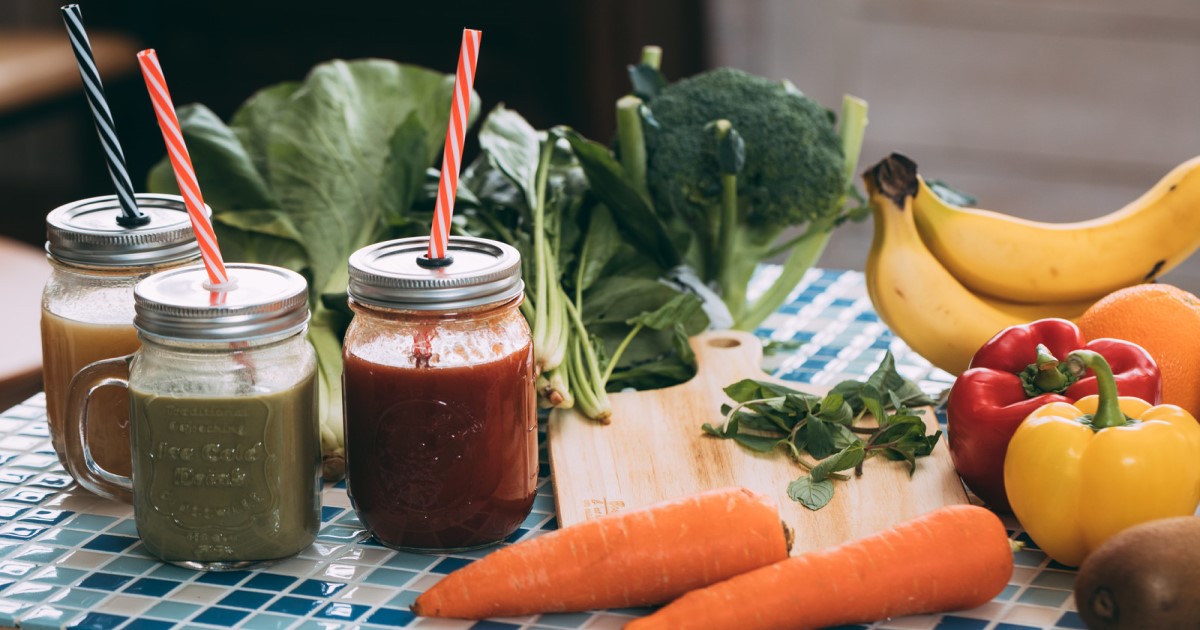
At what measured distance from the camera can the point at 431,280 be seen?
3.42 ft

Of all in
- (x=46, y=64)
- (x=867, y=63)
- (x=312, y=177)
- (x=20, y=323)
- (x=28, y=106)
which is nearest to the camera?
(x=312, y=177)

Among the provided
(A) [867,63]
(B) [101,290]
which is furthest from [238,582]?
(A) [867,63]

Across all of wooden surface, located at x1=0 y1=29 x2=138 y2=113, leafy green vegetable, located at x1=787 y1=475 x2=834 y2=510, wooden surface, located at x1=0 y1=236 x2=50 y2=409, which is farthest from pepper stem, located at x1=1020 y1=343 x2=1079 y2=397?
wooden surface, located at x1=0 y1=29 x2=138 y2=113

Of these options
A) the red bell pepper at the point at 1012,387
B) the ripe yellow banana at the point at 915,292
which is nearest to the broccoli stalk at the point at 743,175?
the ripe yellow banana at the point at 915,292

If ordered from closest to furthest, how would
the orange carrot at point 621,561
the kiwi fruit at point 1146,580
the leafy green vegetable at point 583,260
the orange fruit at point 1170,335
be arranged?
the kiwi fruit at point 1146,580, the orange carrot at point 621,561, the orange fruit at point 1170,335, the leafy green vegetable at point 583,260

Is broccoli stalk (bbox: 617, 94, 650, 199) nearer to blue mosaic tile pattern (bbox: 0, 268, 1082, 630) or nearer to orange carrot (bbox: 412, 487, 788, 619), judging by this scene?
blue mosaic tile pattern (bbox: 0, 268, 1082, 630)

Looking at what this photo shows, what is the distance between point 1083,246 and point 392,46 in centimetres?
250

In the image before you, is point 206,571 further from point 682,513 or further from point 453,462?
point 682,513

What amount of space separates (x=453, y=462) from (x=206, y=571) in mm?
229

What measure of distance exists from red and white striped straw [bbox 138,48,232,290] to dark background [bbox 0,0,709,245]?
2.32 m

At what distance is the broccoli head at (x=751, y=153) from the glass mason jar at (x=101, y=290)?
68 centimetres

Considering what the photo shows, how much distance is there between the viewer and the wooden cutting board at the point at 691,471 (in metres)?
1.17

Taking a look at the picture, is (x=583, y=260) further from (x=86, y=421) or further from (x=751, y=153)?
(x=86, y=421)

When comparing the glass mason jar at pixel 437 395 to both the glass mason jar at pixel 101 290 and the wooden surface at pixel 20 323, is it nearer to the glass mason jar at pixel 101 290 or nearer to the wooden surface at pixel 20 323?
the glass mason jar at pixel 101 290
